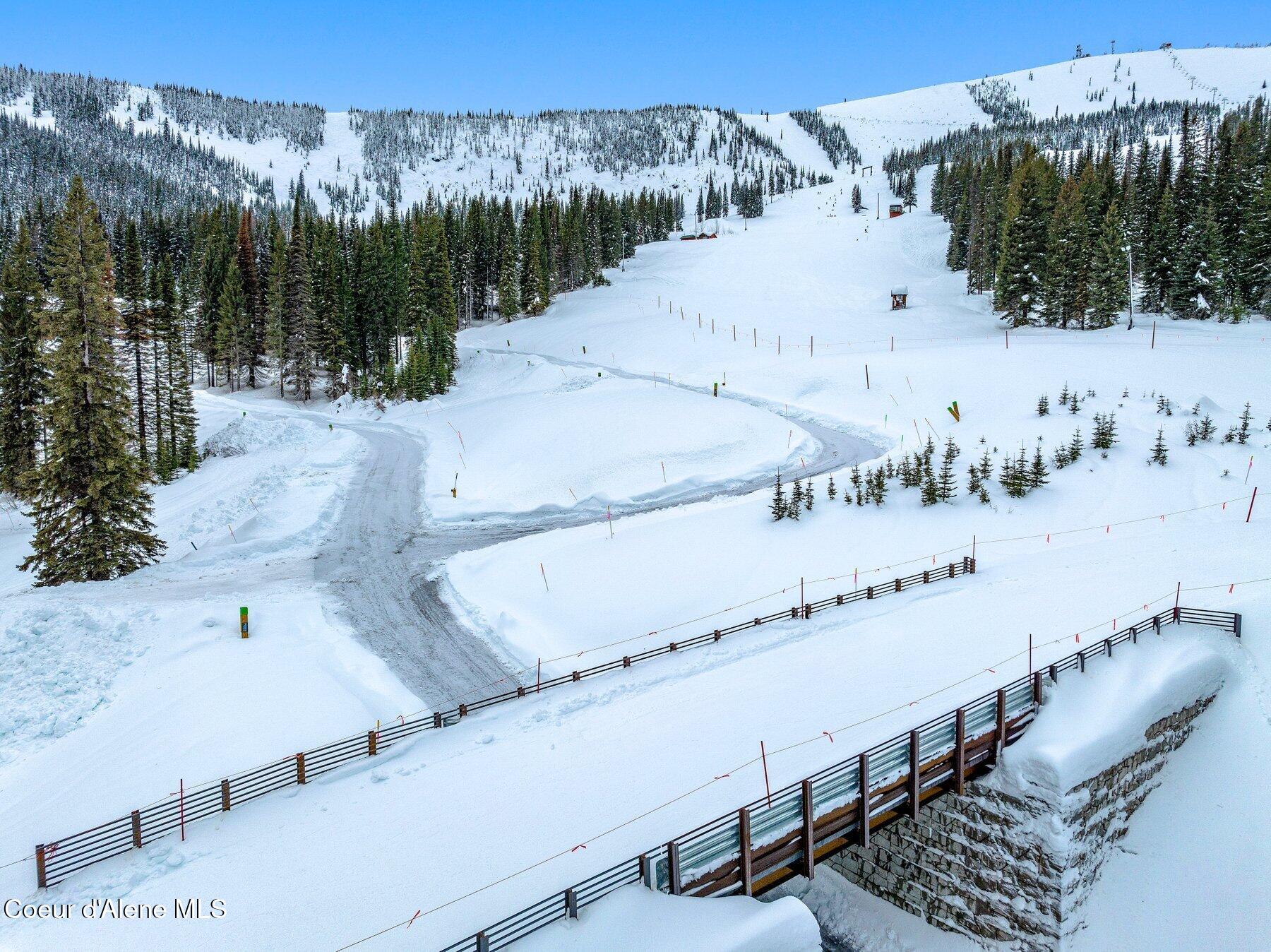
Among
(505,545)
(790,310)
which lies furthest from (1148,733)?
(790,310)

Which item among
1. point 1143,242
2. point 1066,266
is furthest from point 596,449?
point 1143,242

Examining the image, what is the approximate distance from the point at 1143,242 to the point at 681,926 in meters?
72.7

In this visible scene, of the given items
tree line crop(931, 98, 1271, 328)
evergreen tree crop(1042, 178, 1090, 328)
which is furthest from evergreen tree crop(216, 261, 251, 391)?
evergreen tree crop(1042, 178, 1090, 328)

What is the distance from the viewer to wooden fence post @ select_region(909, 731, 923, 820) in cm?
1309

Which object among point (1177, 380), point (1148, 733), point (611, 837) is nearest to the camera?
point (611, 837)

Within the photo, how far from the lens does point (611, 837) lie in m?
12.6

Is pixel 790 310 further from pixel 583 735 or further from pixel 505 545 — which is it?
pixel 583 735

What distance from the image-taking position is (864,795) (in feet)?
41.2

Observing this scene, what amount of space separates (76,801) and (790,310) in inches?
2709

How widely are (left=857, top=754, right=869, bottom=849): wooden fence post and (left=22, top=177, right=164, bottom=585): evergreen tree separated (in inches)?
969

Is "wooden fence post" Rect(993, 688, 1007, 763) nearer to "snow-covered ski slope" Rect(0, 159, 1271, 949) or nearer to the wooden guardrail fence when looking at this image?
"snow-covered ski slope" Rect(0, 159, 1271, 949)

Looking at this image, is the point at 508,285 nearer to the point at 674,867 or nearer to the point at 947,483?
the point at 947,483

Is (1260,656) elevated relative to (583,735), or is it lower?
elevated

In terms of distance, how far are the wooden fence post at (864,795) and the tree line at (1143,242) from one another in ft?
177
